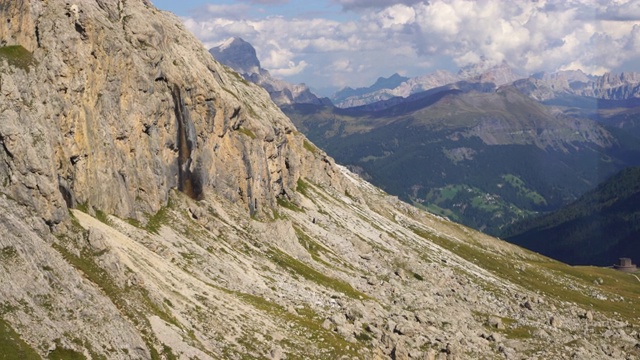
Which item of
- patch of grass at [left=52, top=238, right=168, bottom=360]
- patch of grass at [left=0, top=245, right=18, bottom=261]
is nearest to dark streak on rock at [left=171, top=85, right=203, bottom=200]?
patch of grass at [left=52, top=238, right=168, bottom=360]

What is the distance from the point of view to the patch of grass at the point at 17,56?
9256cm

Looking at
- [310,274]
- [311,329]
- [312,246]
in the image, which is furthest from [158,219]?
[312,246]

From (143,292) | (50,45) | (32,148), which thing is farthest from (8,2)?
(143,292)

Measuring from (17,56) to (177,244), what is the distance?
34764 mm

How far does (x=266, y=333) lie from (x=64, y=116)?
39712mm

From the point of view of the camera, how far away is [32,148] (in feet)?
280

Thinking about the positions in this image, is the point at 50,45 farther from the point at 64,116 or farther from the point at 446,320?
the point at 446,320

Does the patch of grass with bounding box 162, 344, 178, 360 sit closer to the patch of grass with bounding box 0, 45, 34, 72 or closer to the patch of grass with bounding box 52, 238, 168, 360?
the patch of grass with bounding box 52, 238, 168, 360

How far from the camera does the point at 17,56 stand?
311 ft

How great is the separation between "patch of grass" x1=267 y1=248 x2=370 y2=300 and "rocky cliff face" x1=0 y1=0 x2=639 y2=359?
0.57m

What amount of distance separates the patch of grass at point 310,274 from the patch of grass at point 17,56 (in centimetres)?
5342

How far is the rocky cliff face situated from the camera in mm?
74750

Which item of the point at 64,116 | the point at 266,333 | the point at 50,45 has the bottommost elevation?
the point at 266,333

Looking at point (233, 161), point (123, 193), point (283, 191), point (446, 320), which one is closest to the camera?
point (123, 193)
